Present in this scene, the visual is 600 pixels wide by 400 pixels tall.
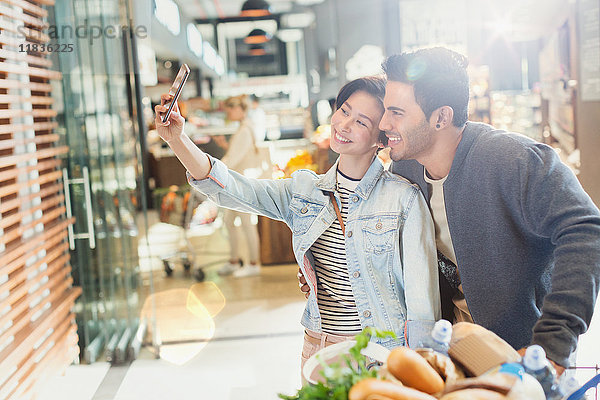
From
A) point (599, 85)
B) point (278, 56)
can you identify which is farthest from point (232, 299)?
point (278, 56)

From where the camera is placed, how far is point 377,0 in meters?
7.85

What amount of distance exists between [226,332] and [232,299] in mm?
840

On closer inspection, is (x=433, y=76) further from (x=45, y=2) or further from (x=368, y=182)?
(x=45, y=2)

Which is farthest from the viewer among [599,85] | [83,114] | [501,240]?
[599,85]

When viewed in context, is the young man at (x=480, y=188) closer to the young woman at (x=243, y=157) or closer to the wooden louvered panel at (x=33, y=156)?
the wooden louvered panel at (x=33, y=156)

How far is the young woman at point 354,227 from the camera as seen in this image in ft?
5.31

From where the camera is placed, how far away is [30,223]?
2871 mm

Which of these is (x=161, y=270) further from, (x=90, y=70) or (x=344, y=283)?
(x=344, y=283)

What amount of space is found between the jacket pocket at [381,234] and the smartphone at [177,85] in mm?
645

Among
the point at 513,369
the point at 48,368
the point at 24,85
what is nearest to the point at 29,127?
the point at 24,85

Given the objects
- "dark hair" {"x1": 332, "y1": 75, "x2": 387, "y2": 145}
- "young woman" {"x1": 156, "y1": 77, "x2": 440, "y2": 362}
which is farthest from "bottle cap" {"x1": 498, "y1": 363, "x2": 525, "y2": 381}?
"dark hair" {"x1": 332, "y1": 75, "x2": 387, "y2": 145}

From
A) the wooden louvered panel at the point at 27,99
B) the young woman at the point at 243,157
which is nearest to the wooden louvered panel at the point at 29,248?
the wooden louvered panel at the point at 27,99

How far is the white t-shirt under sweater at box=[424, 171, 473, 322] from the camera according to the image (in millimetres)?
1726

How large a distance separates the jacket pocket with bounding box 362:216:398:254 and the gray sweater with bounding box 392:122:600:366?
16 cm
